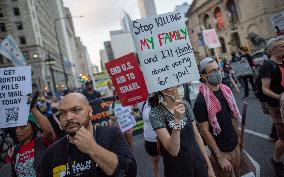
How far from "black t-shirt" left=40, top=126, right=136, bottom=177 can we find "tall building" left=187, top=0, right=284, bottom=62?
34.4 m

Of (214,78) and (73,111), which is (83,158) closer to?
(73,111)

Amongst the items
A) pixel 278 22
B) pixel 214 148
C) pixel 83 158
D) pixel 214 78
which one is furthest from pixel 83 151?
pixel 278 22

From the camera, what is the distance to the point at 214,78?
3.70 m

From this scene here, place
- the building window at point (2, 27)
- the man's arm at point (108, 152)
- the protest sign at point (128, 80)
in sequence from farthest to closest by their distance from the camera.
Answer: the building window at point (2, 27)
the protest sign at point (128, 80)
the man's arm at point (108, 152)

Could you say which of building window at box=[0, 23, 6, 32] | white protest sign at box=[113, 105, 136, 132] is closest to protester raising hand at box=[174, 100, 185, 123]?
white protest sign at box=[113, 105, 136, 132]

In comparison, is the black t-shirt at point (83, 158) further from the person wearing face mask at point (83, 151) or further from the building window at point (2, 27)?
the building window at point (2, 27)

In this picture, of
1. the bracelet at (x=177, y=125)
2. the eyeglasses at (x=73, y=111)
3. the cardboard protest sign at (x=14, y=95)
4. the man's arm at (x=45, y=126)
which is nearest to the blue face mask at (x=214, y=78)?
the bracelet at (x=177, y=125)

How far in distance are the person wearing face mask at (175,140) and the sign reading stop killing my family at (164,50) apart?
165 millimetres

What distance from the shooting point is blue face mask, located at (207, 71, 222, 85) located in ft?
12.1

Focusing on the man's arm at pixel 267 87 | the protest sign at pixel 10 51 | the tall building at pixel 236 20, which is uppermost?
the tall building at pixel 236 20

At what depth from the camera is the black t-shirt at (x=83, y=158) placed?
2.36 meters

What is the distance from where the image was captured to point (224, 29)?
5019 cm

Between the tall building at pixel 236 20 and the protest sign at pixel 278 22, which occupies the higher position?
the tall building at pixel 236 20

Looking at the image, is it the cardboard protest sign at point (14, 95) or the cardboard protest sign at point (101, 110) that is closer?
the cardboard protest sign at point (14, 95)
